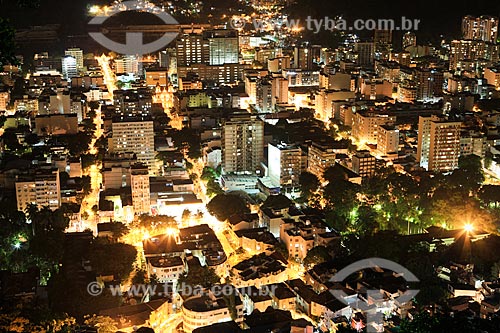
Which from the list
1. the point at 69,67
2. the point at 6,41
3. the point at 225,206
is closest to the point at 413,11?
the point at 69,67

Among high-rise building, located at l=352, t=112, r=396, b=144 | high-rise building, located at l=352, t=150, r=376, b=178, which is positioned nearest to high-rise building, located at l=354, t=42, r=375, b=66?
high-rise building, located at l=352, t=112, r=396, b=144

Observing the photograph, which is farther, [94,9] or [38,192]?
[94,9]

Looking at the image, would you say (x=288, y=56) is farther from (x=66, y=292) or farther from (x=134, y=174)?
(x=66, y=292)

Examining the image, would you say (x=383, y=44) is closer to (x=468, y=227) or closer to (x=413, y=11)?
(x=413, y=11)

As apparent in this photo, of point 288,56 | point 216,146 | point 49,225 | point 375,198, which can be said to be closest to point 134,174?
point 49,225

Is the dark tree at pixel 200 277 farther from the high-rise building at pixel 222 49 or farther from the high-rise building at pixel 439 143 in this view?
the high-rise building at pixel 222 49

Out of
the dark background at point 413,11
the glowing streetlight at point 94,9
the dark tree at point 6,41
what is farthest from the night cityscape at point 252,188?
the glowing streetlight at point 94,9
